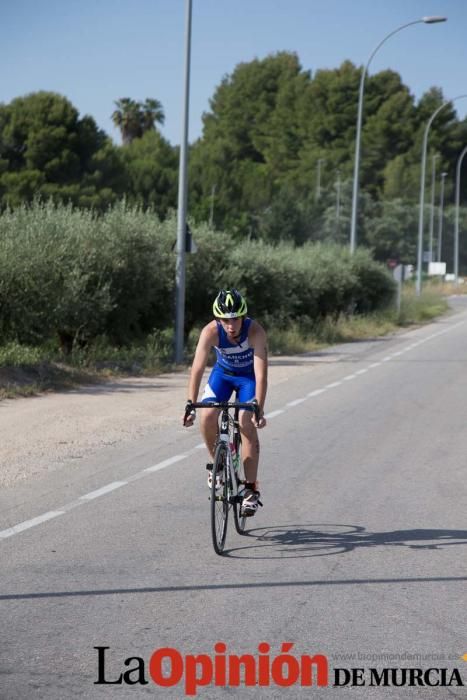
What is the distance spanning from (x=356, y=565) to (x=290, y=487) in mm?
2923

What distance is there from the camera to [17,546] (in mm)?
7895

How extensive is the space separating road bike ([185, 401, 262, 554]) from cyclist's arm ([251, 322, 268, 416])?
5.0 inches

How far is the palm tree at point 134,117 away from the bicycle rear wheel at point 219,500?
258ft

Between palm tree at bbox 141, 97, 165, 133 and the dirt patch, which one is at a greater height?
palm tree at bbox 141, 97, 165, 133

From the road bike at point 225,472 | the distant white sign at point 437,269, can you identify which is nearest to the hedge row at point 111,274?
the road bike at point 225,472

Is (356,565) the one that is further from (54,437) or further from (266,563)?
(54,437)

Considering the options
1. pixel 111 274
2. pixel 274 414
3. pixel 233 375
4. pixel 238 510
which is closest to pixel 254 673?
pixel 238 510

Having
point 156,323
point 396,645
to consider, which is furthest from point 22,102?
point 396,645

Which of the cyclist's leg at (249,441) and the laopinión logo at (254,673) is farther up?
the cyclist's leg at (249,441)

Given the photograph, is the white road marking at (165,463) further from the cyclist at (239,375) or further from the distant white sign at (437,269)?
the distant white sign at (437,269)

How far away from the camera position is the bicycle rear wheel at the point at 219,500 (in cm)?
760

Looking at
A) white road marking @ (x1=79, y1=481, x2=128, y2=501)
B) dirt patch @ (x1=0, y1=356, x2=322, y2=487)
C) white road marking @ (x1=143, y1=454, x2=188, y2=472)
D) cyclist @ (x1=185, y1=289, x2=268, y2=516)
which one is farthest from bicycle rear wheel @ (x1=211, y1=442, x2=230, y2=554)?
white road marking @ (x1=143, y1=454, x2=188, y2=472)

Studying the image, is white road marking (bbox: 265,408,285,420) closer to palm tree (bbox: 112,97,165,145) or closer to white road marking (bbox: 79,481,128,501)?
white road marking (bbox: 79,481,128,501)

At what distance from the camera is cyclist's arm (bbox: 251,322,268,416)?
8172 mm
